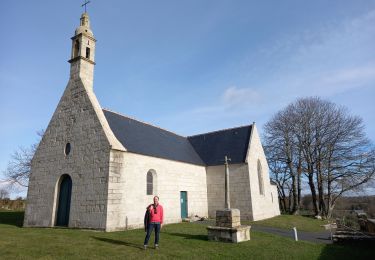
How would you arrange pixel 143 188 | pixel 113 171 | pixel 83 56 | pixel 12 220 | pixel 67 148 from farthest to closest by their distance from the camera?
pixel 12 220 → pixel 83 56 → pixel 67 148 → pixel 143 188 → pixel 113 171

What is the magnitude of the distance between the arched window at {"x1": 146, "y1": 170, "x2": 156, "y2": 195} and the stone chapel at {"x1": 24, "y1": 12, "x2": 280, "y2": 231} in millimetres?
66

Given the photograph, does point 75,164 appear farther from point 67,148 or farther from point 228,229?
point 228,229

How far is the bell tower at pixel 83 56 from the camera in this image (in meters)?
17.5

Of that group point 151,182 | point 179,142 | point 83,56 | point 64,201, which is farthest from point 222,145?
point 64,201

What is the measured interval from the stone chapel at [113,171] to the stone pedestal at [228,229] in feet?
18.7

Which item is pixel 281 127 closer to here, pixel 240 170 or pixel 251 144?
pixel 251 144

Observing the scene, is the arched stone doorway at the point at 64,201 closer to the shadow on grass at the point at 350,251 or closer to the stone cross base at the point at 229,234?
the stone cross base at the point at 229,234

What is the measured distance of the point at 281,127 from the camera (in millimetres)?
30297

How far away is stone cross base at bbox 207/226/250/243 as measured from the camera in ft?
34.7

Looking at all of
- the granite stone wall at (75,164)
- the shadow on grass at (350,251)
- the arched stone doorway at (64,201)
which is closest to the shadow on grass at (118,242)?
the granite stone wall at (75,164)

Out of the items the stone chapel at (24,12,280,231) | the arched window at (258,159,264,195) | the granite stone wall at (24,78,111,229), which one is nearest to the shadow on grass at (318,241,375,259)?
the stone chapel at (24,12,280,231)

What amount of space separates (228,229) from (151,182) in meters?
7.98

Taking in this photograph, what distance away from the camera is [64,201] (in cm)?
1590

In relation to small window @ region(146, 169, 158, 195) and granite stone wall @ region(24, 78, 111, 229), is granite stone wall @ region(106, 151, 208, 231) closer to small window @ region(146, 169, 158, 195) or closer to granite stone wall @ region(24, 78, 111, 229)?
small window @ region(146, 169, 158, 195)
